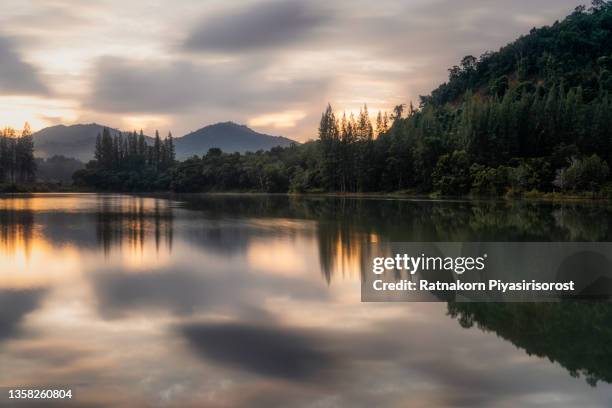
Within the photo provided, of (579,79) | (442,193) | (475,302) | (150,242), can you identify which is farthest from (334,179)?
(475,302)

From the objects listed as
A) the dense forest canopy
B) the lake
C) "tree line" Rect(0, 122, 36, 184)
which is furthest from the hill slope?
"tree line" Rect(0, 122, 36, 184)

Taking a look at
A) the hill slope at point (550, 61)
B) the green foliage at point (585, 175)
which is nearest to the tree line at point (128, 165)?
the hill slope at point (550, 61)

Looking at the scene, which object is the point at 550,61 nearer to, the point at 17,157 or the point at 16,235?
the point at 16,235

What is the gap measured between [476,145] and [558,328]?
A: 5688cm

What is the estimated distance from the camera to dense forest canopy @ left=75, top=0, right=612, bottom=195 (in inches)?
2223

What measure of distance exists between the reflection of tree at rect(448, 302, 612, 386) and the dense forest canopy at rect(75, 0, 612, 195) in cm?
4453

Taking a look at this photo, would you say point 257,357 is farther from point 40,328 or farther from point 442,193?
point 442,193

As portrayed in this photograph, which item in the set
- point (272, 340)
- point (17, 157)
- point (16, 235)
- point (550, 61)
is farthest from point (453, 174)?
point (17, 157)

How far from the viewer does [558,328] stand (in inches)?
324

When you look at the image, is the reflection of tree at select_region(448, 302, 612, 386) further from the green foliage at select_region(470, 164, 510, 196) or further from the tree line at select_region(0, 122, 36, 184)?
the tree line at select_region(0, 122, 36, 184)

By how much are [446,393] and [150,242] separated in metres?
14.7

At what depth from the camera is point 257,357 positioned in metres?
6.78

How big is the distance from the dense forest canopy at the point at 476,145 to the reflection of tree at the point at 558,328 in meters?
44.5

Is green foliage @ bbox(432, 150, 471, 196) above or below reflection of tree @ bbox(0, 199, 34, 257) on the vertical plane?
above
